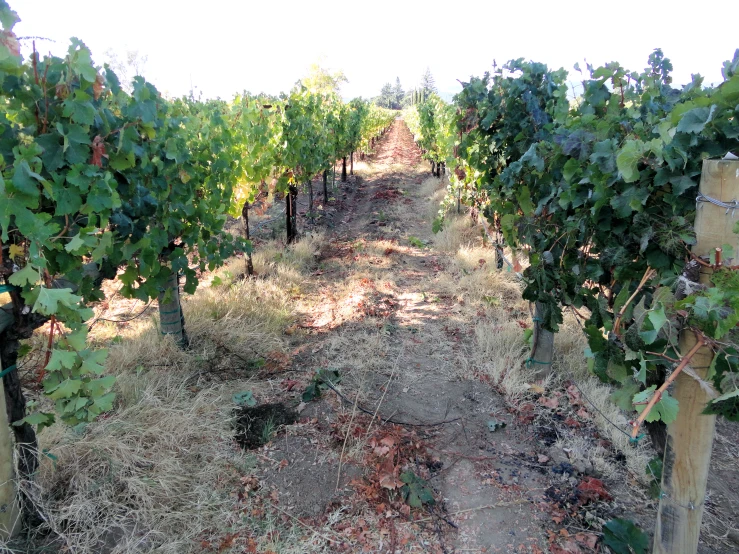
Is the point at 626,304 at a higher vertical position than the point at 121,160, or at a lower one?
lower

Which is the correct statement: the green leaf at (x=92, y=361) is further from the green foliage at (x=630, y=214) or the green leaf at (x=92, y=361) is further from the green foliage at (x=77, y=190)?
the green foliage at (x=630, y=214)

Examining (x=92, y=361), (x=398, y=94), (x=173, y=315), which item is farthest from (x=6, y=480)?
(x=398, y=94)

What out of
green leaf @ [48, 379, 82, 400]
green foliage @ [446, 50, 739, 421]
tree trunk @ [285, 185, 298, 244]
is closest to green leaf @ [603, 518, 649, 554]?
green foliage @ [446, 50, 739, 421]

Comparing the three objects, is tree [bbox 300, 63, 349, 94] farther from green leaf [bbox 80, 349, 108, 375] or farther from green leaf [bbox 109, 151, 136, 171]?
green leaf [bbox 80, 349, 108, 375]

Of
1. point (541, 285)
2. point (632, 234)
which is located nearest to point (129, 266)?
point (541, 285)

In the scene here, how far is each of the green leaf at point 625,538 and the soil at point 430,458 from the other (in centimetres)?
12

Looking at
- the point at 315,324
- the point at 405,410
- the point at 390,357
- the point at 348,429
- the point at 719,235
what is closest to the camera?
the point at 719,235

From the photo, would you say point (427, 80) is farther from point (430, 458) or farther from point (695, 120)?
point (695, 120)

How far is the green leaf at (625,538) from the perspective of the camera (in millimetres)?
2271

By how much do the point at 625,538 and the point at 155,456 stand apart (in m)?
2.54

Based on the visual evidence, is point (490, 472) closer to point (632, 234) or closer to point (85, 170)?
point (632, 234)

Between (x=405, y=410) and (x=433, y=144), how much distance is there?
1311 centimetres

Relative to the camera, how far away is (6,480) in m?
2.14

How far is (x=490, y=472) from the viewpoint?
301cm
